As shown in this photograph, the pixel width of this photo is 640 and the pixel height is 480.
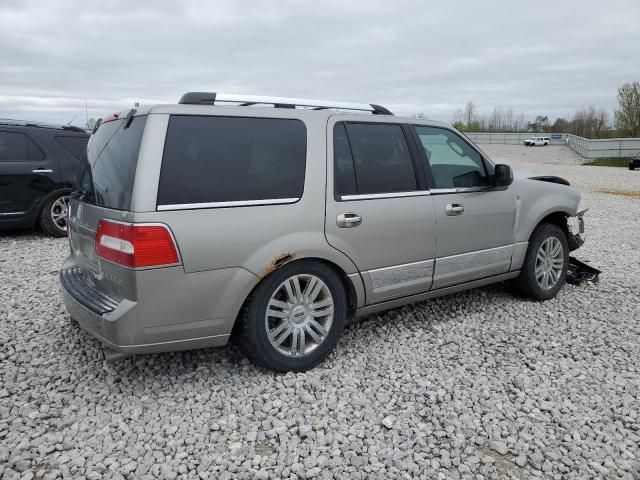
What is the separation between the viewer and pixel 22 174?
7578mm

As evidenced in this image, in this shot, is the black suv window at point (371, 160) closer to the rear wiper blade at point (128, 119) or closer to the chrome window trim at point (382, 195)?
the chrome window trim at point (382, 195)

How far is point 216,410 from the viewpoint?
10.2 feet

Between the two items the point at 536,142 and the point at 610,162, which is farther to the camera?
the point at 536,142

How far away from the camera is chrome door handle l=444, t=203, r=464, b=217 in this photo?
13.5ft

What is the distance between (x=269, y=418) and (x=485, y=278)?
Answer: 2.46 meters

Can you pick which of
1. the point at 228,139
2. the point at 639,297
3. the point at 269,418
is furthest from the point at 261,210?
the point at 639,297

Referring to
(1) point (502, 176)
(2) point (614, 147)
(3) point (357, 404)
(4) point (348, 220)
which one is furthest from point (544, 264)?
(2) point (614, 147)

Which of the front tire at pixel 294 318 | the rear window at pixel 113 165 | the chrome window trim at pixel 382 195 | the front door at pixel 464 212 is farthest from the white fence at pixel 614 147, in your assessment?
the rear window at pixel 113 165

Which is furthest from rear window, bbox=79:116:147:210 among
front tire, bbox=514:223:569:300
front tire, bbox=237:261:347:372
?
front tire, bbox=514:223:569:300

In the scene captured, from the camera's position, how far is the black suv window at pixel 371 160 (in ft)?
11.9

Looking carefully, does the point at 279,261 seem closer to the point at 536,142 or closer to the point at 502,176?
the point at 502,176

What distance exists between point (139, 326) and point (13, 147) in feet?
20.2

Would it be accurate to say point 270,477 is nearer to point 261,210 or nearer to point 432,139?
point 261,210

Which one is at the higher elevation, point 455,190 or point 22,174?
point 455,190
